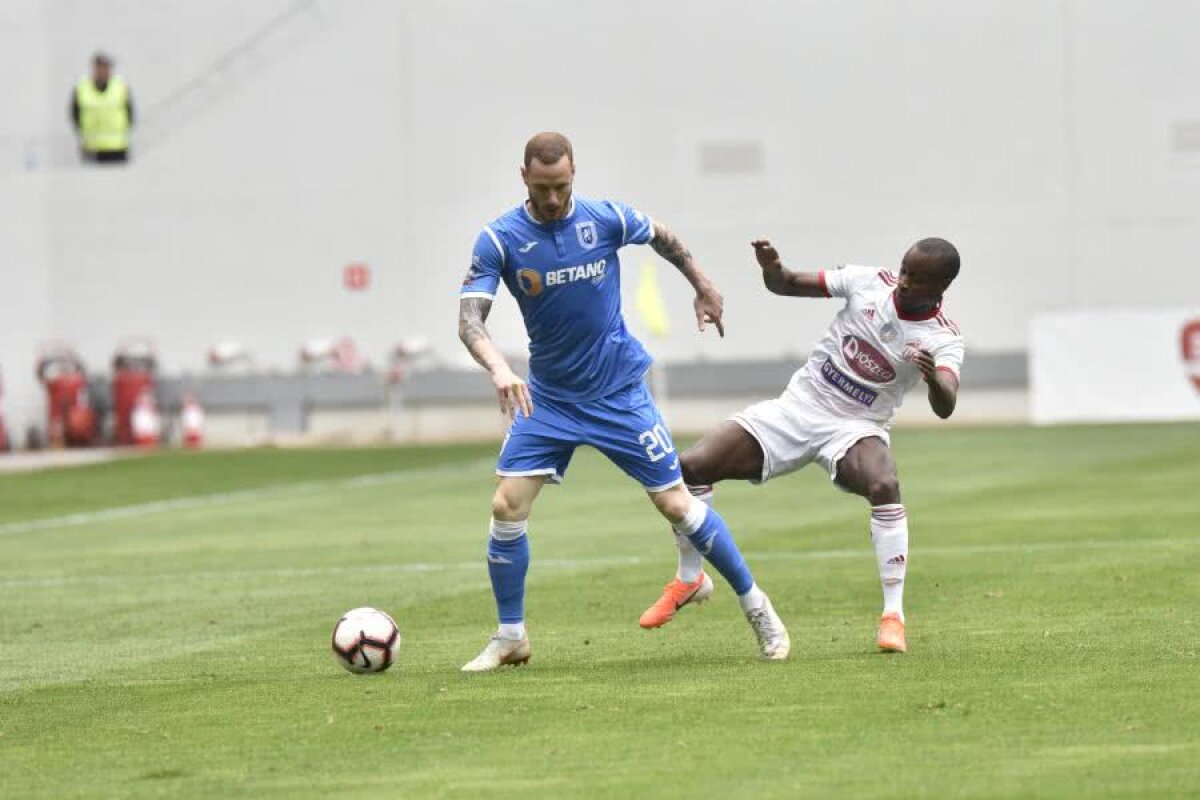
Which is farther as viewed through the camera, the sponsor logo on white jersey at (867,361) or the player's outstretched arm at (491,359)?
the sponsor logo on white jersey at (867,361)

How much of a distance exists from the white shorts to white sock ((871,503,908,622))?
468mm

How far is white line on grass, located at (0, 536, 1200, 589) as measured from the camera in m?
15.3

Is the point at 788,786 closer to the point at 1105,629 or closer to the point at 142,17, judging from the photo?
the point at 1105,629

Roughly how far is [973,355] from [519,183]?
7.93 m

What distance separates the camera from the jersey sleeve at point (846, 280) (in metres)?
11.0

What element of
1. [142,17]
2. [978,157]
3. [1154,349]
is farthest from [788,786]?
[142,17]

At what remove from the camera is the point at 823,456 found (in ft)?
36.4

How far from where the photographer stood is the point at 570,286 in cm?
995

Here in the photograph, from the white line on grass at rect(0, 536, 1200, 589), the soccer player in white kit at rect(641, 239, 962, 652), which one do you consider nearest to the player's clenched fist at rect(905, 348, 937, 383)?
the soccer player in white kit at rect(641, 239, 962, 652)

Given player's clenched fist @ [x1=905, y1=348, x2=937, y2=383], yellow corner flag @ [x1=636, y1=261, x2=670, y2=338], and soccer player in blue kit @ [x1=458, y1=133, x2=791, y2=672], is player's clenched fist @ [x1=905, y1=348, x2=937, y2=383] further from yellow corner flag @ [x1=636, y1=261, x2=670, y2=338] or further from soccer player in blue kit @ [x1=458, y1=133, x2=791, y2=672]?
yellow corner flag @ [x1=636, y1=261, x2=670, y2=338]

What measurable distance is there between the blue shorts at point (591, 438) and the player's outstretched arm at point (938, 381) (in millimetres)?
1164

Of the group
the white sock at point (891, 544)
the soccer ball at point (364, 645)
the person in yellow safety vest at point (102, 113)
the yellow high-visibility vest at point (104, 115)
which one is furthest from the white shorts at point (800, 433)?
the yellow high-visibility vest at point (104, 115)

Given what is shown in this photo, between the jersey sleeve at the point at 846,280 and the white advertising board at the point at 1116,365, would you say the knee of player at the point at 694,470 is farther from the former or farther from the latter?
the white advertising board at the point at 1116,365

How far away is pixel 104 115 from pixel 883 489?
28.8 metres
